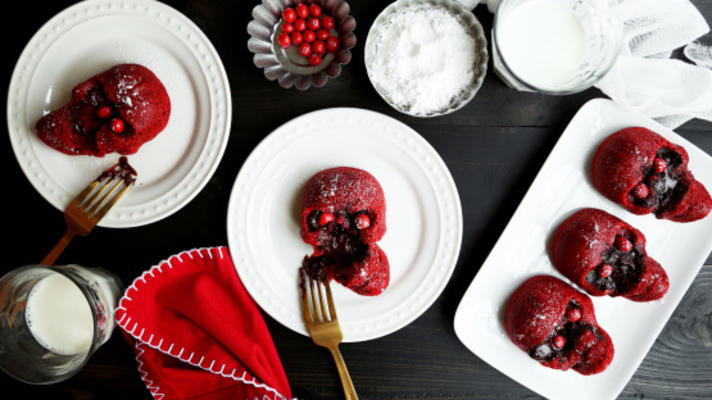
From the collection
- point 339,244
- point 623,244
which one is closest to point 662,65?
point 623,244

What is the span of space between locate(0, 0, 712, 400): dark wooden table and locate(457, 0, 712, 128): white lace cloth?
0.19 feet

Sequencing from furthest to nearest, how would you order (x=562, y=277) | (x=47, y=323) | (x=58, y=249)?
(x=562, y=277), (x=58, y=249), (x=47, y=323)

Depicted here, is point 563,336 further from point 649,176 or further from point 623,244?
point 649,176

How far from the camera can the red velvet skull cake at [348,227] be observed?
112cm

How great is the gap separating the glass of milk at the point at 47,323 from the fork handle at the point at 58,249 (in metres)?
0.08

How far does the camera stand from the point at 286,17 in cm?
118

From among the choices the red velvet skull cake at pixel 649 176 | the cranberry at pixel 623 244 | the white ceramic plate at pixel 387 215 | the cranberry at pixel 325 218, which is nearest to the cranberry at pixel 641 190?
the red velvet skull cake at pixel 649 176

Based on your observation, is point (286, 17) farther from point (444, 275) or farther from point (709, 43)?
point (709, 43)

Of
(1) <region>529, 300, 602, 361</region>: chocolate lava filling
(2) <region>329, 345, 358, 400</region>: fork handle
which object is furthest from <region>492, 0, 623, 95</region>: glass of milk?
(2) <region>329, 345, 358, 400</region>: fork handle

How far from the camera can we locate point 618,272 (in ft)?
3.98

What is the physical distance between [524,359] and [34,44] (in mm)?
1460

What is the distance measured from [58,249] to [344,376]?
2.52 ft

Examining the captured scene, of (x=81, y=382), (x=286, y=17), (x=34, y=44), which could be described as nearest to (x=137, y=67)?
(x=34, y=44)

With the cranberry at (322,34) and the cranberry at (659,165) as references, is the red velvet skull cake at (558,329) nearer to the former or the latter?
the cranberry at (659,165)
